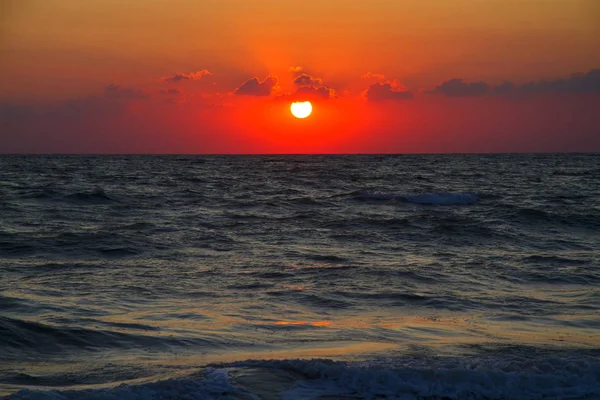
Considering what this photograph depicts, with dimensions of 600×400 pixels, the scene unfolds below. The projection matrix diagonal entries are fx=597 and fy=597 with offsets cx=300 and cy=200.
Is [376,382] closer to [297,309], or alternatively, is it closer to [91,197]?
[297,309]

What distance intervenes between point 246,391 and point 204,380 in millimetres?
480

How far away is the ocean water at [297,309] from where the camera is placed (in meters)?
6.45

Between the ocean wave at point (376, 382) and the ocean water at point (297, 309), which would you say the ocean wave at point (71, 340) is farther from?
the ocean wave at point (376, 382)

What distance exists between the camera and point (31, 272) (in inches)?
488

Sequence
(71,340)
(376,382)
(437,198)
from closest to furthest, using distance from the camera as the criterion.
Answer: (376,382)
(71,340)
(437,198)

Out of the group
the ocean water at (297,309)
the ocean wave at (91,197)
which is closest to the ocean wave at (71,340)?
the ocean water at (297,309)

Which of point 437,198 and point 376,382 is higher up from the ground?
point 437,198

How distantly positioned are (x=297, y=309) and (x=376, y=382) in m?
3.45

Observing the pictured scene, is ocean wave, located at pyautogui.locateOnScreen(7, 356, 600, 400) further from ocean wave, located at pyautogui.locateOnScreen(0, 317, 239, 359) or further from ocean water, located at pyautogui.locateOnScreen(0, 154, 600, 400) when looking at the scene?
ocean wave, located at pyautogui.locateOnScreen(0, 317, 239, 359)

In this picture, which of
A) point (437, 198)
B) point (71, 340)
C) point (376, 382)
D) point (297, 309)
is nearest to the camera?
point (376, 382)

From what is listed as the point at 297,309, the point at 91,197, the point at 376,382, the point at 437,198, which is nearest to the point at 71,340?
the point at 297,309

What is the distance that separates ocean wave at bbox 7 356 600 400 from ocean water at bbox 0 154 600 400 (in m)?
0.02

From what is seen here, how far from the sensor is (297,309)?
973cm

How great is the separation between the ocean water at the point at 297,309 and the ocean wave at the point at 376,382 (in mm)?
21
